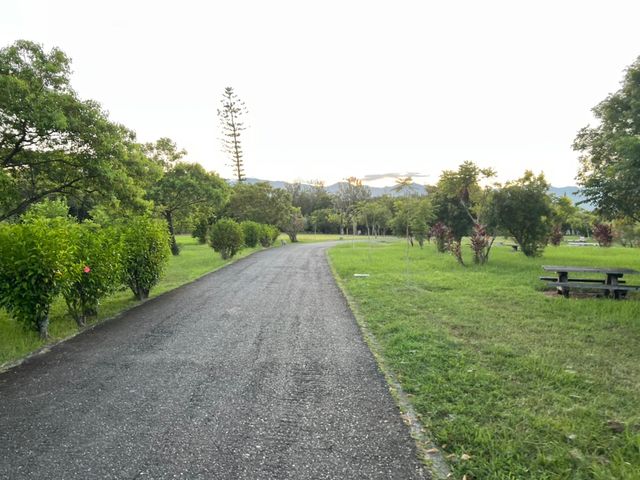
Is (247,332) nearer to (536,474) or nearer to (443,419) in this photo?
(443,419)

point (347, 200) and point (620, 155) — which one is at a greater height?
point (347, 200)

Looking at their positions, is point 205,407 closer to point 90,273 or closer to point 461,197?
point 90,273

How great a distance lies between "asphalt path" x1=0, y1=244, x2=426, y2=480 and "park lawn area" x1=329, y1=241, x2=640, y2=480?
445mm

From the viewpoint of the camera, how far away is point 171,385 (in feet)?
12.2

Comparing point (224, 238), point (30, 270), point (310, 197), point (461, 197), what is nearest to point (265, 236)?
point (224, 238)

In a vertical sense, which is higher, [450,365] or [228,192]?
[228,192]

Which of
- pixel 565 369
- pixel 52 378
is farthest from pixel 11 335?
pixel 565 369

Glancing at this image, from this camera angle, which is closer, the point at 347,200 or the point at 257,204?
the point at 257,204

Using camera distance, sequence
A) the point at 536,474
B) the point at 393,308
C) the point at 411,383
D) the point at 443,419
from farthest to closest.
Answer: the point at 393,308, the point at 411,383, the point at 443,419, the point at 536,474

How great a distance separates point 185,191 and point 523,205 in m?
18.8

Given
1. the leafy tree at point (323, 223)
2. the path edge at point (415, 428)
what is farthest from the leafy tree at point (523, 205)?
the leafy tree at point (323, 223)

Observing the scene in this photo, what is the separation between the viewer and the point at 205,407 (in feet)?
10.7

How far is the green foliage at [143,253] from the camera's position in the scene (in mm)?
7688

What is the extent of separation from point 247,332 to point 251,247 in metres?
21.4
